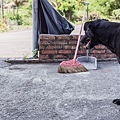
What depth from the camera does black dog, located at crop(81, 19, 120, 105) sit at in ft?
9.99

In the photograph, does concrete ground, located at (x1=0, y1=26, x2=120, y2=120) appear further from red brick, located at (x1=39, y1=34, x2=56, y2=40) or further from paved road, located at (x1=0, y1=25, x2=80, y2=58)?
paved road, located at (x1=0, y1=25, x2=80, y2=58)

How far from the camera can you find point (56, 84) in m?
3.86

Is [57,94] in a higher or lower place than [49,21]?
lower

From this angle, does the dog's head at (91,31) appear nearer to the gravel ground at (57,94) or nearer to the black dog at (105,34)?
the black dog at (105,34)

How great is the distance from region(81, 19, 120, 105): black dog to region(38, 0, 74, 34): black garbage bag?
2.36 metres

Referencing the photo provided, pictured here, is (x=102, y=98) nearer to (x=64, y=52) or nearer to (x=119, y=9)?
(x=64, y=52)

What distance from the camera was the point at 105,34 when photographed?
312cm

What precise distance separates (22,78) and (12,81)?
8.7 inches

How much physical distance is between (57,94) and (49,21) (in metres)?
2.48

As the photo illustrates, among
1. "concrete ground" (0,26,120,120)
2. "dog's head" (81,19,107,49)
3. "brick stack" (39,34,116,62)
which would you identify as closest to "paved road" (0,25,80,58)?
"brick stack" (39,34,116,62)

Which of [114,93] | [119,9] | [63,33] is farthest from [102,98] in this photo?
[119,9]

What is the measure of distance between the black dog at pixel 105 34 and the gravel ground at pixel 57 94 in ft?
1.13

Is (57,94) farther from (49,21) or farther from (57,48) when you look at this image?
(49,21)

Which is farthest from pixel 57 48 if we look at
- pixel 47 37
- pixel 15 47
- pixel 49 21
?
pixel 15 47
